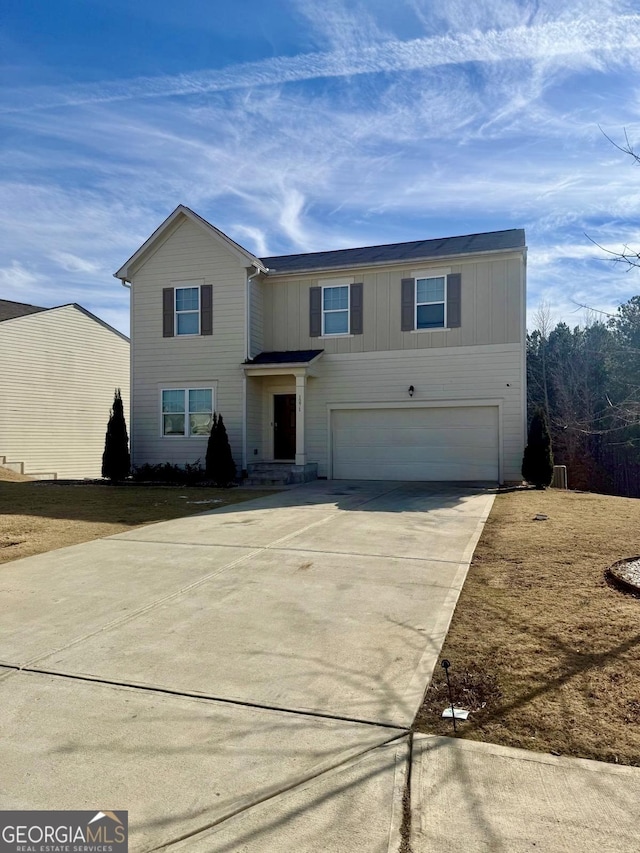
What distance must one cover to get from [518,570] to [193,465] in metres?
11.7

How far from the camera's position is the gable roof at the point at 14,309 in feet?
69.1

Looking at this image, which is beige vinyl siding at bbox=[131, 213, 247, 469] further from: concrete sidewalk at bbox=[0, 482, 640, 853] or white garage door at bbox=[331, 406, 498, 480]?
concrete sidewalk at bbox=[0, 482, 640, 853]

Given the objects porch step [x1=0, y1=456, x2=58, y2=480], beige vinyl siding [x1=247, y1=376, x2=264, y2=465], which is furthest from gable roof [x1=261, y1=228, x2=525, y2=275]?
porch step [x1=0, y1=456, x2=58, y2=480]

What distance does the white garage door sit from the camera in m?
15.0

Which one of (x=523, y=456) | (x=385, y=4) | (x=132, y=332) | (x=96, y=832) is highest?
(x=385, y=4)

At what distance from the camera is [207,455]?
15047 mm

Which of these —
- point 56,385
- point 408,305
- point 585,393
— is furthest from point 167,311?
point 585,393

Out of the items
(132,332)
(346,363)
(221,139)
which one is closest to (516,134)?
(221,139)

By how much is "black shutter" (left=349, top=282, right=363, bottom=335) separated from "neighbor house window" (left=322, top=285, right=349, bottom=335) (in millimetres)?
160

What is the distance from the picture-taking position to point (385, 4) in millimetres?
8391

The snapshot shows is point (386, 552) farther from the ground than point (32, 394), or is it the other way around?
point (32, 394)

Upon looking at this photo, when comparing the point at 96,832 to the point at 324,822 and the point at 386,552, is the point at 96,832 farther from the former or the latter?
the point at 386,552

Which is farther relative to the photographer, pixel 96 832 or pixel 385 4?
pixel 385 4

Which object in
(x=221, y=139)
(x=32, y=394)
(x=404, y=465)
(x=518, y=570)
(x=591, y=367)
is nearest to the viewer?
(x=518, y=570)
